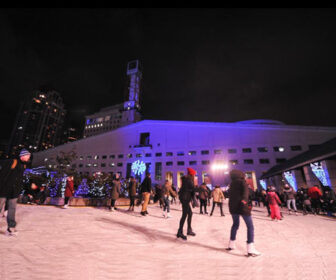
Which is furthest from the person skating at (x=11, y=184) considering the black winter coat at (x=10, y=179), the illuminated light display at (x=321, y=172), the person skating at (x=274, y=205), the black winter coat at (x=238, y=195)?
the illuminated light display at (x=321, y=172)

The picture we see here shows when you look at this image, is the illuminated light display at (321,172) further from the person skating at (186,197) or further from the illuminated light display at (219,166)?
the illuminated light display at (219,166)

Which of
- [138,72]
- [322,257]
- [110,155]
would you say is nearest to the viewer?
[322,257]

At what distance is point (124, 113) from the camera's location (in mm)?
79250

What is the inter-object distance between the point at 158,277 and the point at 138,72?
9705 centimetres

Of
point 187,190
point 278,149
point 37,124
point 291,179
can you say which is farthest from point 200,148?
point 37,124

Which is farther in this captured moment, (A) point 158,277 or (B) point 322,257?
(B) point 322,257

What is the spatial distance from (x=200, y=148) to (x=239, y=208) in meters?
36.4

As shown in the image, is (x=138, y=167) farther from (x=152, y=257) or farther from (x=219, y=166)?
(x=152, y=257)

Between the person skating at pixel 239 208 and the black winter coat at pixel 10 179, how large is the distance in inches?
193

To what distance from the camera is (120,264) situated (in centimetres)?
281

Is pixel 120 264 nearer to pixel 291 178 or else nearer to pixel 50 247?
pixel 50 247

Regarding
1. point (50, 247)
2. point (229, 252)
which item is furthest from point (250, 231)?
point (50, 247)

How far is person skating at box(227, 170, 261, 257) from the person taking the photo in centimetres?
331

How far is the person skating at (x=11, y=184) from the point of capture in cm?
383
